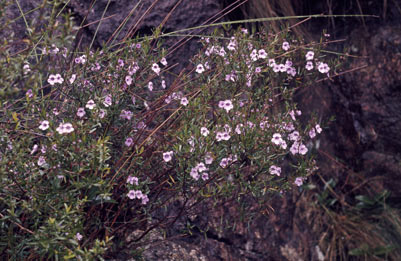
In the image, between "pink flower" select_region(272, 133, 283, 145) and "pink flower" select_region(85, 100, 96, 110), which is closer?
"pink flower" select_region(85, 100, 96, 110)

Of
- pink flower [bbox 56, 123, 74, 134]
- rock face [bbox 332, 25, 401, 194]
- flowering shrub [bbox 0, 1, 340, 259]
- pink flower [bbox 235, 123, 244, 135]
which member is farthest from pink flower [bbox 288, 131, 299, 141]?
rock face [bbox 332, 25, 401, 194]

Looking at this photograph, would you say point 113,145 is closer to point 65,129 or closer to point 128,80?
point 128,80

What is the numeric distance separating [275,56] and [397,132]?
1099 mm

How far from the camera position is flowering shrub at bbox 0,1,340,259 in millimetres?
1413

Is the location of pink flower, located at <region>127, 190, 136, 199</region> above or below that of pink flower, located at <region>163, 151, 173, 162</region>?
below

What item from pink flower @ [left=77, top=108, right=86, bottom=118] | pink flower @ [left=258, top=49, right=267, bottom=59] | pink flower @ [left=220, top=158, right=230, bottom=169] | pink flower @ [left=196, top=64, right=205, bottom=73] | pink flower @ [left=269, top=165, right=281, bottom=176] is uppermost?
pink flower @ [left=258, top=49, right=267, bottom=59]

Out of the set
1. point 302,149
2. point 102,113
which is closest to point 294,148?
point 302,149

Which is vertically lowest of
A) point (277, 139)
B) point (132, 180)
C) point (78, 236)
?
point (78, 236)

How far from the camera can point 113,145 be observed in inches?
70.3

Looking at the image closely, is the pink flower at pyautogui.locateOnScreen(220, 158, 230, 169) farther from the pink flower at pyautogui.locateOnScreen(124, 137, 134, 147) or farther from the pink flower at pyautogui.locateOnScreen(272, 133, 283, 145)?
the pink flower at pyautogui.locateOnScreen(124, 137, 134, 147)

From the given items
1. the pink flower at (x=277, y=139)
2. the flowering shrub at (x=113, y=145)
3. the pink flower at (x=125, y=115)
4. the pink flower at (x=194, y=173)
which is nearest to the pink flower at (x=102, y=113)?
the flowering shrub at (x=113, y=145)

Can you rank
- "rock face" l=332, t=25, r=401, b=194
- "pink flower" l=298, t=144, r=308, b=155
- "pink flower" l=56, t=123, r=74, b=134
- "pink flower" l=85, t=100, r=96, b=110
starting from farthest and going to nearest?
"rock face" l=332, t=25, r=401, b=194 → "pink flower" l=298, t=144, r=308, b=155 → "pink flower" l=85, t=100, r=96, b=110 → "pink flower" l=56, t=123, r=74, b=134

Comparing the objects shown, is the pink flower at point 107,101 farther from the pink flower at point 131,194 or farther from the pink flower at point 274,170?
the pink flower at point 274,170

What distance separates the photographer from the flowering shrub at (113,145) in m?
1.41
